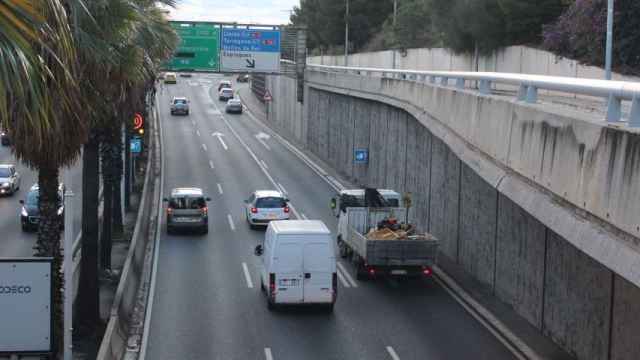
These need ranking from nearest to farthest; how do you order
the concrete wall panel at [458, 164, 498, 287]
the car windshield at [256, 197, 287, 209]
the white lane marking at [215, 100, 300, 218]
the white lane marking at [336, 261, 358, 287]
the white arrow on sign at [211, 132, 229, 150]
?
the concrete wall panel at [458, 164, 498, 287]
the white lane marking at [336, 261, 358, 287]
the car windshield at [256, 197, 287, 209]
the white lane marking at [215, 100, 300, 218]
the white arrow on sign at [211, 132, 229, 150]

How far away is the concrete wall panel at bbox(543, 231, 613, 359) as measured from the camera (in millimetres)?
19234

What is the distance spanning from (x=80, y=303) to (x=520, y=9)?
101ft

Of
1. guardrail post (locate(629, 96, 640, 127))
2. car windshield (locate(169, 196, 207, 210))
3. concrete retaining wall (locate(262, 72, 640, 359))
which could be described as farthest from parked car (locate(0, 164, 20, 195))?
guardrail post (locate(629, 96, 640, 127))

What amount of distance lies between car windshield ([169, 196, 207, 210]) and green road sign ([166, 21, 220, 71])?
2204cm

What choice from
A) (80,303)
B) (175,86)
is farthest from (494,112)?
(175,86)

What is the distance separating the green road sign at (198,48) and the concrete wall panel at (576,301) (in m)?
39.2

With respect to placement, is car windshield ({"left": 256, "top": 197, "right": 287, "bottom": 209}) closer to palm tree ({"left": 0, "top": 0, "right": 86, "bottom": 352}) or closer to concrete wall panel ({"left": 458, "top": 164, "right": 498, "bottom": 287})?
concrete wall panel ({"left": 458, "top": 164, "right": 498, "bottom": 287})

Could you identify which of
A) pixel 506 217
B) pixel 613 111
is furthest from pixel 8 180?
pixel 613 111

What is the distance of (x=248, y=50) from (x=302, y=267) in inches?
1440

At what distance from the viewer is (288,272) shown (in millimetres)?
24203

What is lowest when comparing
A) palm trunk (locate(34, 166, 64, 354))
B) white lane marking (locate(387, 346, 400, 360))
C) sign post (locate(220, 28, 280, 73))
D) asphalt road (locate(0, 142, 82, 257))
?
asphalt road (locate(0, 142, 82, 257))

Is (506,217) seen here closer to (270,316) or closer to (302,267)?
(302,267)

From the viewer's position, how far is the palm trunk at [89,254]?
72.2 feet

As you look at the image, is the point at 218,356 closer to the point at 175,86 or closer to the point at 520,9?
the point at 520,9
